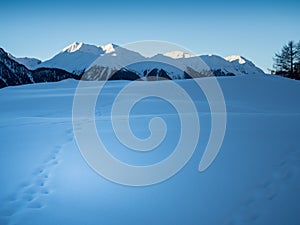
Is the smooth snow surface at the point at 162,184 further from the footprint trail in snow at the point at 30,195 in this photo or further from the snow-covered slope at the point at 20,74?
the snow-covered slope at the point at 20,74

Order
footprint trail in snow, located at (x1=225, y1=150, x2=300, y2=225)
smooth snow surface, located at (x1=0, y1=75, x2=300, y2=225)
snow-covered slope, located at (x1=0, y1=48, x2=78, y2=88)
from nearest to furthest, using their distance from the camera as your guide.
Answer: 1. footprint trail in snow, located at (x1=225, y1=150, x2=300, y2=225)
2. smooth snow surface, located at (x1=0, y1=75, x2=300, y2=225)
3. snow-covered slope, located at (x1=0, y1=48, x2=78, y2=88)

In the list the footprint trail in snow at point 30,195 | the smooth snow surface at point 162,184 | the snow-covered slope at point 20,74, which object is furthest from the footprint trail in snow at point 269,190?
the snow-covered slope at point 20,74

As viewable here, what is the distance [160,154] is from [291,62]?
37.8 meters

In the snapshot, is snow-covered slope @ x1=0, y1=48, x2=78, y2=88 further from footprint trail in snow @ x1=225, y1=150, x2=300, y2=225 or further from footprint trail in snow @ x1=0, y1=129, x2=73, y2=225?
footprint trail in snow @ x1=225, y1=150, x2=300, y2=225

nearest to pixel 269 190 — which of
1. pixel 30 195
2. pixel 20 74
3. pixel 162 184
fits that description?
pixel 162 184

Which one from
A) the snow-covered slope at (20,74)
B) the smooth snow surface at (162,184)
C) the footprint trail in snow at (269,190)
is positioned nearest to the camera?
the footprint trail in snow at (269,190)

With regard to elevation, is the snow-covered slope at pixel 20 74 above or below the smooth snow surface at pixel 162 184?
above

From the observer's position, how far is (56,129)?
22.1ft

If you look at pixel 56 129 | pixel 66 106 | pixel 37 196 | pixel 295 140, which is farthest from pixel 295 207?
pixel 66 106

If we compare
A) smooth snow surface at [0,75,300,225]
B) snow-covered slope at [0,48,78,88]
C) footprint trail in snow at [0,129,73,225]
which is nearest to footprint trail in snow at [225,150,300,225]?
smooth snow surface at [0,75,300,225]

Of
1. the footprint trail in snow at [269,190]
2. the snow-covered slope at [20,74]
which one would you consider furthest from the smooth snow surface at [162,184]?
the snow-covered slope at [20,74]

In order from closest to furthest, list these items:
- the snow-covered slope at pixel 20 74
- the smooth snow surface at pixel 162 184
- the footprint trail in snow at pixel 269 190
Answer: the footprint trail in snow at pixel 269 190 < the smooth snow surface at pixel 162 184 < the snow-covered slope at pixel 20 74

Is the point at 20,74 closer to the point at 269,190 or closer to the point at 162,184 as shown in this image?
Result: the point at 162,184

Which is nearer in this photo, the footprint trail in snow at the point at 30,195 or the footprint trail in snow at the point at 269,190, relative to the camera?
the footprint trail in snow at the point at 269,190
